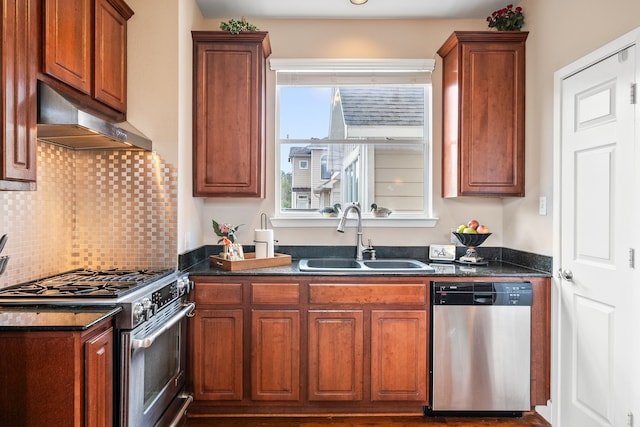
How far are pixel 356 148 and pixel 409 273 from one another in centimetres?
123

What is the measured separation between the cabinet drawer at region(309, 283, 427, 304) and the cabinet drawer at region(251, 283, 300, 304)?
0.36 feet

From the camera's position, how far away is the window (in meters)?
3.07

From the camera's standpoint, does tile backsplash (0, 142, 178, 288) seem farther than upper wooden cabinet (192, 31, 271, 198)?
No

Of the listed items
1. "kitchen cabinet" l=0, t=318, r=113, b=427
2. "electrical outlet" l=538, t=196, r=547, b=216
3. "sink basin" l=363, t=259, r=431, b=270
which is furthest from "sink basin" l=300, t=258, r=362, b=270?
"kitchen cabinet" l=0, t=318, r=113, b=427

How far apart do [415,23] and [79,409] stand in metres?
3.26

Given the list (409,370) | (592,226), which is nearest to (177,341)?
(409,370)

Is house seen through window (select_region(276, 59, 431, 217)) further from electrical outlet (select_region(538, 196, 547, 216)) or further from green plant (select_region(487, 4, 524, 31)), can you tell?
electrical outlet (select_region(538, 196, 547, 216))

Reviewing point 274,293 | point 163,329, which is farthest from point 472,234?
point 163,329

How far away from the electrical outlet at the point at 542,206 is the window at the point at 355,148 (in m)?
0.81

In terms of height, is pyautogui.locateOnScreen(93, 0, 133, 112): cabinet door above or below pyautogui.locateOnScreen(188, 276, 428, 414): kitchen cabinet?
above

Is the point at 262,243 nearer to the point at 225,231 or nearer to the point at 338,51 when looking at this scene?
the point at 225,231

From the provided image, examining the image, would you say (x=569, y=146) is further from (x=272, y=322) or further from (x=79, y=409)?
(x=79, y=409)

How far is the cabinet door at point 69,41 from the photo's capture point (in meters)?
1.69

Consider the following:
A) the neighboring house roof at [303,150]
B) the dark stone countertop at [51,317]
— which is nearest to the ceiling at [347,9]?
the neighboring house roof at [303,150]
